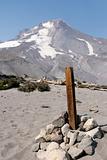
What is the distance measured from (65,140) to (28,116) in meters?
4.48

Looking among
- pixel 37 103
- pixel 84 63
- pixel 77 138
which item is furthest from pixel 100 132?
pixel 84 63

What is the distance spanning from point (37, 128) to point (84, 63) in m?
164

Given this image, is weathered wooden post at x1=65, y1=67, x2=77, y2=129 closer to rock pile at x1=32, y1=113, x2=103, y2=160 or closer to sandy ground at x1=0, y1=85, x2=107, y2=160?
rock pile at x1=32, y1=113, x2=103, y2=160

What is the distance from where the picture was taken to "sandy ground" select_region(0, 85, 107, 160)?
1079 cm

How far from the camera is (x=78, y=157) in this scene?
10.1 m

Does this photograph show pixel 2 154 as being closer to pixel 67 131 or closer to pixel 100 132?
pixel 67 131

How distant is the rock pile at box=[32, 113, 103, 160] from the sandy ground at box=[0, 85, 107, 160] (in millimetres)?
207

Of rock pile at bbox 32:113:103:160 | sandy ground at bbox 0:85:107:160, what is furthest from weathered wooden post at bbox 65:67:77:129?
sandy ground at bbox 0:85:107:160

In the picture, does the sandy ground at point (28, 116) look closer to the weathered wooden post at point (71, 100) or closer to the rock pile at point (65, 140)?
the rock pile at point (65, 140)

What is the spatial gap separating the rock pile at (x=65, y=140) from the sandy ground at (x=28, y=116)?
0.68ft

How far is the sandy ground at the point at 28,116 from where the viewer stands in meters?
10.8

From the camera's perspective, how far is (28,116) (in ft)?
49.3

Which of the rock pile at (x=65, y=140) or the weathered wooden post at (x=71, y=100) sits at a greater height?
the weathered wooden post at (x=71, y=100)

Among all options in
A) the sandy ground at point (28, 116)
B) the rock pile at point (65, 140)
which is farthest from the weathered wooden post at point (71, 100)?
the sandy ground at point (28, 116)
